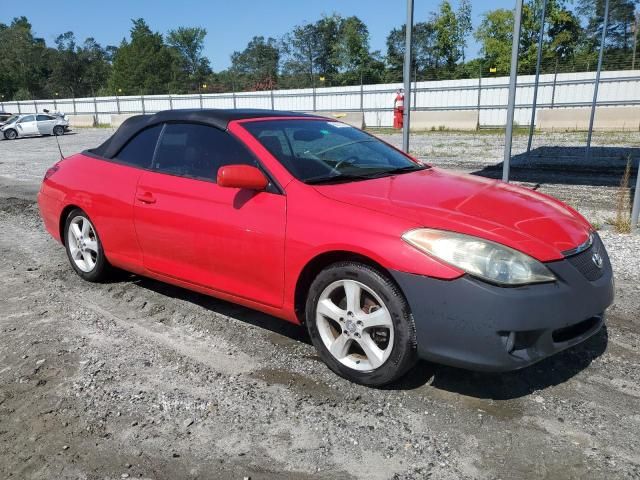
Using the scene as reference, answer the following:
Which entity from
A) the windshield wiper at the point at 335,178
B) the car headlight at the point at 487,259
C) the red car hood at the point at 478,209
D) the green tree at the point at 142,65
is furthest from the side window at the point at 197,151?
the green tree at the point at 142,65

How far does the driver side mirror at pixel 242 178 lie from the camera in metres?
3.32

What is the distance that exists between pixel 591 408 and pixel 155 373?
2.52 meters

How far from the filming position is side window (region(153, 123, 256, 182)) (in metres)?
3.70

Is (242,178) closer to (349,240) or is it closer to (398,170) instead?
(349,240)

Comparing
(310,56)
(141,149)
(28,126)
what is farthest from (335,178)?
(310,56)

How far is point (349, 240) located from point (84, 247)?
119 inches

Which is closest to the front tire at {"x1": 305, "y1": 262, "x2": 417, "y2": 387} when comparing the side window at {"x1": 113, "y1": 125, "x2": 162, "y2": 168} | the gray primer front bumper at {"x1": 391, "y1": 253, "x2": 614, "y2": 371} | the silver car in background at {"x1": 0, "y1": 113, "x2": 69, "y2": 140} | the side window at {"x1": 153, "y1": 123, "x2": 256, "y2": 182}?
the gray primer front bumper at {"x1": 391, "y1": 253, "x2": 614, "y2": 371}

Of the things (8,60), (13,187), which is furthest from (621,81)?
(8,60)

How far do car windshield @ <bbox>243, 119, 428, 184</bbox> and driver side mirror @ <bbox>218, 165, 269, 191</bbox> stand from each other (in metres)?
0.21

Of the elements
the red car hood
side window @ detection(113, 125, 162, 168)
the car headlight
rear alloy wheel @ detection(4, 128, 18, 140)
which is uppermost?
side window @ detection(113, 125, 162, 168)

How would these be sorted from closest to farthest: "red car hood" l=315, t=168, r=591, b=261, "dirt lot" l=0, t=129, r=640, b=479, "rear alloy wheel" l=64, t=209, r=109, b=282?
"dirt lot" l=0, t=129, r=640, b=479, "red car hood" l=315, t=168, r=591, b=261, "rear alloy wheel" l=64, t=209, r=109, b=282

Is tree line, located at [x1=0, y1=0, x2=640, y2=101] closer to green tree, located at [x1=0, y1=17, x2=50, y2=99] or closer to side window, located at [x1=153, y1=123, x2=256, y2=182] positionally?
green tree, located at [x1=0, y1=17, x2=50, y2=99]

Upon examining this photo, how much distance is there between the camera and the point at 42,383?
321cm

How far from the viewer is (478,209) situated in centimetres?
304
